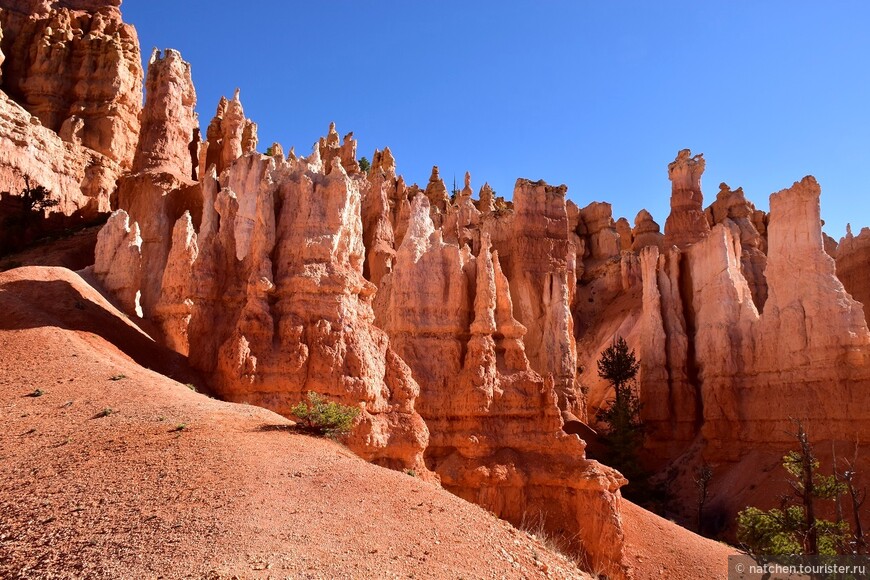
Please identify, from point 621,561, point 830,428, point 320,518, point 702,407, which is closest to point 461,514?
point 320,518

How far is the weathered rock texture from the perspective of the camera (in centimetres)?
3703

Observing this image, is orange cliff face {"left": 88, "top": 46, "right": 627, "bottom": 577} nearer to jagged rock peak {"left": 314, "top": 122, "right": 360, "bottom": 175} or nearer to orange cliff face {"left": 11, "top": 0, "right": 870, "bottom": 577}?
orange cliff face {"left": 11, "top": 0, "right": 870, "bottom": 577}

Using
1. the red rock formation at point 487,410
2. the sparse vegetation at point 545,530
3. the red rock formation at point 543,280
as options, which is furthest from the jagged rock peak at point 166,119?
the sparse vegetation at point 545,530

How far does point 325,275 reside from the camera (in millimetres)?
16312

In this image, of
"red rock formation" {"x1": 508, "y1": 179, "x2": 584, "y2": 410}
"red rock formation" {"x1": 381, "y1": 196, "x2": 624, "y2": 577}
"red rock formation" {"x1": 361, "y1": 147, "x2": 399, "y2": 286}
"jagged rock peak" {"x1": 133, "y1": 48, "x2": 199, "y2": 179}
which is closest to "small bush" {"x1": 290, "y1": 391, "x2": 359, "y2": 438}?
"red rock formation" {"x1": 381, "y1": 196, "x2": 624, "y2": 577}

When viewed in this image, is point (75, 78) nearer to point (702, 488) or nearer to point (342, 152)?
point (342, 152)

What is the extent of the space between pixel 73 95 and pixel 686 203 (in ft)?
144

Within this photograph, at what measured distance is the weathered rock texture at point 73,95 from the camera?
37.0 metres

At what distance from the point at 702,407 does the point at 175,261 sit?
2810cm

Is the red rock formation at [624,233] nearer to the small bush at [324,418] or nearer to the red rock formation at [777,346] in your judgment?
the red rock formation at [777,346]

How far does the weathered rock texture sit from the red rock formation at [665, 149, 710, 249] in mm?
39166

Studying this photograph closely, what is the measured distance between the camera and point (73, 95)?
1715 inches

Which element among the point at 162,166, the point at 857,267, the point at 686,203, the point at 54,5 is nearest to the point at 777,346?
the point at 857,267

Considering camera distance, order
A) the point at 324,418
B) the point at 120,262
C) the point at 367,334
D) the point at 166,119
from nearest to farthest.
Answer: the point at 324,418 → the point at 367,334 → the point at 120,262 → the point at 166,119
